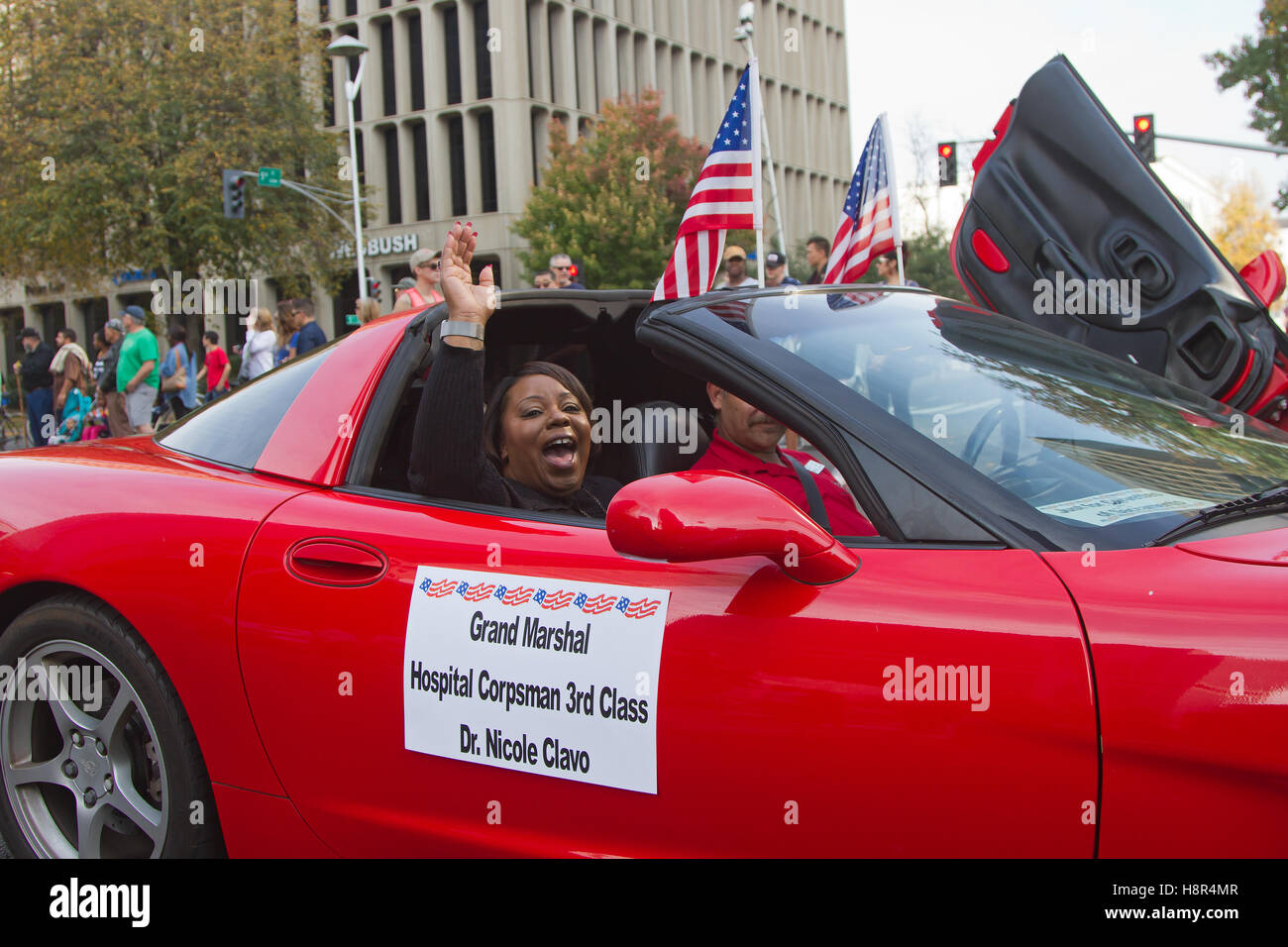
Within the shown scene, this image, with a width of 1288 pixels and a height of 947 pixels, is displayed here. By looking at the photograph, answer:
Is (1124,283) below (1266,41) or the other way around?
below

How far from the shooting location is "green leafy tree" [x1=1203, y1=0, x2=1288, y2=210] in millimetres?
24281

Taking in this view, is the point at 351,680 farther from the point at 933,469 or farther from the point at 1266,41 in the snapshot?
the point at 1266,41

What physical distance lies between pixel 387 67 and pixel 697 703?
43.5 m

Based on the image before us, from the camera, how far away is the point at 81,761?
2.59m

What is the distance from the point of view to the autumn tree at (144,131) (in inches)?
1187

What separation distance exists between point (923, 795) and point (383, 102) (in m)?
43.6

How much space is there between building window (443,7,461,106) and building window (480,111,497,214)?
1.47 meters

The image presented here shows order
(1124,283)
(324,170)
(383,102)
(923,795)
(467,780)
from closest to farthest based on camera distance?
(923,795)
(467,780)
(1124,283)
(324,170)
(383,102)

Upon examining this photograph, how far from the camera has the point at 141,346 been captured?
37.7 ft

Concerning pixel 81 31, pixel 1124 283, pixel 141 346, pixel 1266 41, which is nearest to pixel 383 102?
pixel 81 31

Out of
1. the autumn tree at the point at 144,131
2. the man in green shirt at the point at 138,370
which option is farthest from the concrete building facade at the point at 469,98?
the man in green shirt at the point at 138,370

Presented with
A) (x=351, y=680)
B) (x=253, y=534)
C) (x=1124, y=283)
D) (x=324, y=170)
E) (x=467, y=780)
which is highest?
(x=324, y=170)

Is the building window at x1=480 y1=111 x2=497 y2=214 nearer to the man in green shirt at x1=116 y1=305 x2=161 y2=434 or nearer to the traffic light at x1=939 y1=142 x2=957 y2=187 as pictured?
the traffic light at x1=939 y1=142 x2=957 y2=187

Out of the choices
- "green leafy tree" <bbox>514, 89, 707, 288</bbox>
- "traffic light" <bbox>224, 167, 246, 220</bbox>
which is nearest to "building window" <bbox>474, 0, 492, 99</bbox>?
"green leafy tree" <bbox>514, 89, 707, 288</bbox>
